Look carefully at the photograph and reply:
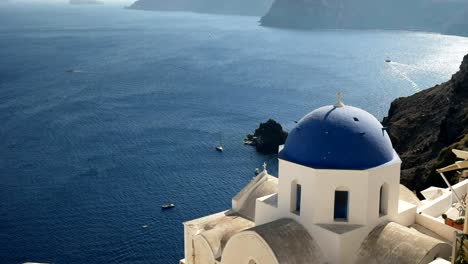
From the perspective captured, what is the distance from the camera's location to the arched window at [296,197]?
60.1ft

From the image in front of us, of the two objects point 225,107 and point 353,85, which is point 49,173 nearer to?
point 225,107

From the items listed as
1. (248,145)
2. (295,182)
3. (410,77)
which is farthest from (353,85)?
(295,182)

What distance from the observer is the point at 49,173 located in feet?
179

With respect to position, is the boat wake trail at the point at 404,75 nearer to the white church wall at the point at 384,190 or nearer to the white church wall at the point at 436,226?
the white church wall at the point at 436,226

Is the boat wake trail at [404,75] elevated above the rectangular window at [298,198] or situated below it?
below

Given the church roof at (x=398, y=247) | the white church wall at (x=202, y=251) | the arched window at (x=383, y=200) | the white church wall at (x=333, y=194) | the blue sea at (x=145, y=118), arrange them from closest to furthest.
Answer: the church roof at (x=398, y=247), the white church wall at (x=333, y=194), the arched window at (x=383, y=200), the white church wall at (x=202, y=251), the blue sea at (x=145, y=118)

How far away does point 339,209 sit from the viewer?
18.0 meters

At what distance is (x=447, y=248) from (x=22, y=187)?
144ft

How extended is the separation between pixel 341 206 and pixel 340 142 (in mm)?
2233

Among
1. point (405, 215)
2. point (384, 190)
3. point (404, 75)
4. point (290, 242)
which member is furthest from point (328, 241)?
point (404, 75)

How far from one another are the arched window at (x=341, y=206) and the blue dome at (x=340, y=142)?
114cm

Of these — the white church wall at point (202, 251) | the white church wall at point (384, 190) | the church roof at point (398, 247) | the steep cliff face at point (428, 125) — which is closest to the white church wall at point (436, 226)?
the white church wall at point (384, 190)

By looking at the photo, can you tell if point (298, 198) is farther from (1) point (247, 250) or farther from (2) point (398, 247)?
(2) point (398, 247)

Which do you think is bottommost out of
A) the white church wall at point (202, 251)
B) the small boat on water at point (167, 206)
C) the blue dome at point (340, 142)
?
the small boat on water at point (167, 206)
